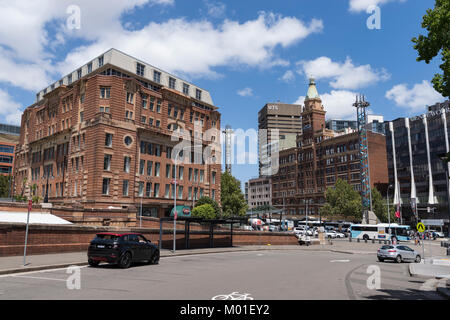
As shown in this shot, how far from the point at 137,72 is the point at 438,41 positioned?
52453 millimetres

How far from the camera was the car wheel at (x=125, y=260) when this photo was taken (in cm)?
1652

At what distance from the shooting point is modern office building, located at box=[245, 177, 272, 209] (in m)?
163

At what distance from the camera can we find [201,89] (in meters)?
72.6

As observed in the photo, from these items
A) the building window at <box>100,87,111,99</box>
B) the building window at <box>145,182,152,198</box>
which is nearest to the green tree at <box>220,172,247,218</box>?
the building window at <box>145,182,152,198</box>

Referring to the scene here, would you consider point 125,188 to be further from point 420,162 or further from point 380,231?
point 420,162

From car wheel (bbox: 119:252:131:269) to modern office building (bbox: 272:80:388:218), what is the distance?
284 ft

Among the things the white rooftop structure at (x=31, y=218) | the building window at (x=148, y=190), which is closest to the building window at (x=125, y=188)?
the building window at (x=148, y=190)

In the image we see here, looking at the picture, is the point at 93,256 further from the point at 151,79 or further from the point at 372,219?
the point at 372,219

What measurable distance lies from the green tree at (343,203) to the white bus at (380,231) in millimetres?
17181

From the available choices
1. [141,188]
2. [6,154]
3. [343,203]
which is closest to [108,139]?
[141,188]

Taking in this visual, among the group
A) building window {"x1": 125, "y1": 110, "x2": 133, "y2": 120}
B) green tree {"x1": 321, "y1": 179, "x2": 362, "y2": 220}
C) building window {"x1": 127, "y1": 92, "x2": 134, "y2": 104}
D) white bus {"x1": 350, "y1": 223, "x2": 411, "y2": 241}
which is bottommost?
white bus {"x1": 350, "y1": 223, "x2": 411, "y2": 241}

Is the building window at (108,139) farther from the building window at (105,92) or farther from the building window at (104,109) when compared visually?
the building window at (105,92)

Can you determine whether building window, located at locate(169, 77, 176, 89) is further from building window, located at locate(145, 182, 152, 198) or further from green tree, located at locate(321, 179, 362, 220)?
green tree, located at locate(321, 179, 362, 220)

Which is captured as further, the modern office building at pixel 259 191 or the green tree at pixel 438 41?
the modern office building at pixel 259 191
